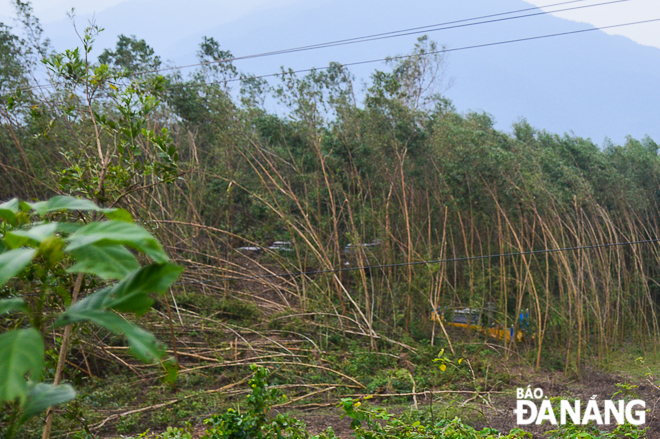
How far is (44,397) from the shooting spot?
0.43 meters

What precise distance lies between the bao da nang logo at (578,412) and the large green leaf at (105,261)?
12.3 feet

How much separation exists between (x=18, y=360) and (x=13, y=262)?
0.20 ft

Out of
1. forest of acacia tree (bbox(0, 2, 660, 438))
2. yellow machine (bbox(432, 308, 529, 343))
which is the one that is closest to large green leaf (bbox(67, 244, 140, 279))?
forest of acacia tree (bbox(0, 2, 660, 438))

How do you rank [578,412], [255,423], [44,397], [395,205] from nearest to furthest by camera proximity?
[44,397] → [255,423] → [578,412] → [395,205]

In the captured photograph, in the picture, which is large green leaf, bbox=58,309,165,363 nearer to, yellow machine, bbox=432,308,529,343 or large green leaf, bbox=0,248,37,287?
large green leaf, bbox=0,248,37,287

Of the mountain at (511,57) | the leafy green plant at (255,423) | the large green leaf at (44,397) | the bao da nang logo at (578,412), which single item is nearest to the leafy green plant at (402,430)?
the leafy green plant at (255,423)

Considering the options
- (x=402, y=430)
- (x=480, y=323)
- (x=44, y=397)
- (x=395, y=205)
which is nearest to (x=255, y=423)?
(x=402, y=430)

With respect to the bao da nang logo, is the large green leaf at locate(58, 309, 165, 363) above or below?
above

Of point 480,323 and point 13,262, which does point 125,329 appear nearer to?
point 13,262

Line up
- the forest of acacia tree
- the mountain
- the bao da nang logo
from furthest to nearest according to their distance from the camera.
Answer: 1. the mountain
2. the forest of acacia tree
3. the bao da nang logo

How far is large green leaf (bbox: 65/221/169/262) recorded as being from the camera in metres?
0.36

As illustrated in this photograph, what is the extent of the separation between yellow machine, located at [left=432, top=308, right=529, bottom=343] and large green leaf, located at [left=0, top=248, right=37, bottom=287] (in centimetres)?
612

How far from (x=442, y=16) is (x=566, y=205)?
160m

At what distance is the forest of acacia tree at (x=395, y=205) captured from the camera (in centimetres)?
612
